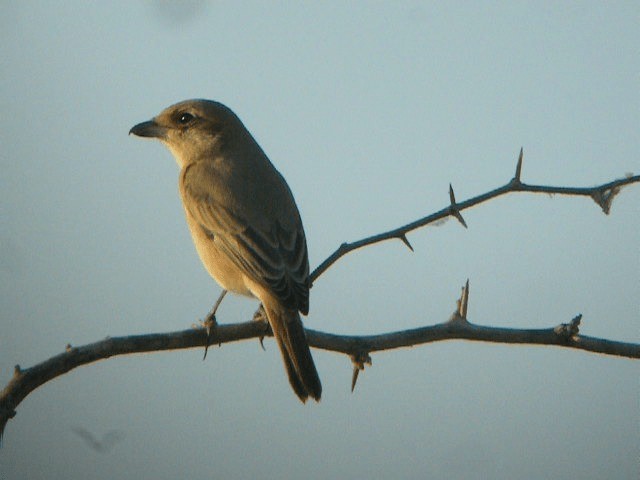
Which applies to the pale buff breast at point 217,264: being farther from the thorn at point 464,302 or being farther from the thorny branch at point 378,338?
the thorn at point 464,302

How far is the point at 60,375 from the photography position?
9.86ft

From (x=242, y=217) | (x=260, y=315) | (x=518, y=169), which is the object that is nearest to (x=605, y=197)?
(x=518, y=169)

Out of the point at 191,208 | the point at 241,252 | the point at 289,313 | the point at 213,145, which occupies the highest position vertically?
the point at 213,145

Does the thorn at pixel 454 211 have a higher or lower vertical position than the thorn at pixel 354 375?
higher

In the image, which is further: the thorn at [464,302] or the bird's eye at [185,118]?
the bird's eye at [185,118]

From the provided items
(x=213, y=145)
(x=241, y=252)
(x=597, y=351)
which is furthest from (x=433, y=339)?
(x=213, y=145)

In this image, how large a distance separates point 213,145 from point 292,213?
1.20 meters

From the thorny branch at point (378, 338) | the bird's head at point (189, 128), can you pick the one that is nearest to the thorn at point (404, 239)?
the thorny branch at point (378, 338)

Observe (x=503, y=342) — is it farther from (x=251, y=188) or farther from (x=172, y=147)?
(x=172, y=147)

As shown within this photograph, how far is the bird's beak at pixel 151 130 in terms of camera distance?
721cm

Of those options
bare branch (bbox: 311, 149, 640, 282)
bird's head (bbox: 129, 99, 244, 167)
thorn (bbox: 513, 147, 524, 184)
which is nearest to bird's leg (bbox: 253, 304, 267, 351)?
bare branch (bbox: 311, 149, 640, 282)

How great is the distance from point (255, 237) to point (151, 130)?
1.89 metres

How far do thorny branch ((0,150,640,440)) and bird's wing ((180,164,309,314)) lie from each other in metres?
0.58

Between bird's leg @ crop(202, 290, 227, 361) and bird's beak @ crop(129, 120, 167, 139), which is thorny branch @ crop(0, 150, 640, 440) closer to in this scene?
bird's leg @ crop(202, 290, 227, 361)
